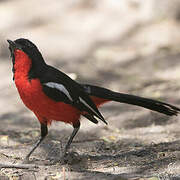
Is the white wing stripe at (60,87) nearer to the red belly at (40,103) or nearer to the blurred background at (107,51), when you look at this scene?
the red belly at (40,103)

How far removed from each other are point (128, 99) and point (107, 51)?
5.28 meters

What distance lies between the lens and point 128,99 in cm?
528

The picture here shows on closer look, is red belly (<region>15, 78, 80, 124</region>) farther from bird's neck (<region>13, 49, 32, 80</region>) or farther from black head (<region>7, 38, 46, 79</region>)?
black head (<region>7, 38, 46, 79</region>)

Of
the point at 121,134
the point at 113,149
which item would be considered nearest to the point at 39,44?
the point at 121,134

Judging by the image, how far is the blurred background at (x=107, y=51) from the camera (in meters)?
6.82

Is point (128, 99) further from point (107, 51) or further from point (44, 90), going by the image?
point (107, 51)

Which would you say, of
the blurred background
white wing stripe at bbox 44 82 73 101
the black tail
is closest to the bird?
white wing stripe at bbox 44 82 73 101

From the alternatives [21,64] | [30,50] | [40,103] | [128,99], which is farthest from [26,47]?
[128,99]

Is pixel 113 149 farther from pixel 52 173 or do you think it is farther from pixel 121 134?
pixel 52 173

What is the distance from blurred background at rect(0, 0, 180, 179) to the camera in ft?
22.4

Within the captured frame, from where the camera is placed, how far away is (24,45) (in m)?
4.80

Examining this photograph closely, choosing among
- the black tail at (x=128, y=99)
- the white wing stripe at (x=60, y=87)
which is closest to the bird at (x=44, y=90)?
the white wing stripe at (x=60, y=87)

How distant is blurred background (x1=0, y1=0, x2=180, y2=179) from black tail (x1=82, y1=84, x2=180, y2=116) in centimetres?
59

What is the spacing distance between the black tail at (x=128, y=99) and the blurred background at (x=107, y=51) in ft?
1.93
